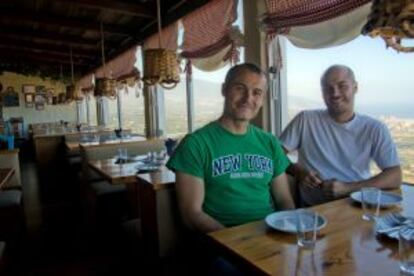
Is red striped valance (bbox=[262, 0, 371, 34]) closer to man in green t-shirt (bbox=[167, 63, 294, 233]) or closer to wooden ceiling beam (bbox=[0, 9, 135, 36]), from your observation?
man in green t-shirt (bbox=[167, 63, 294, 233])

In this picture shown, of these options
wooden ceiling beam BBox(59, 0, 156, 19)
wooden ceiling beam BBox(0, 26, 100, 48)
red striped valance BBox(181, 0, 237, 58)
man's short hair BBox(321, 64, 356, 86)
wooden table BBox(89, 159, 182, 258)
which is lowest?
wooden table BBox(89, 159, 182, 258)

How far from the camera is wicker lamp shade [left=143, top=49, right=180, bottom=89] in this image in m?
2.93

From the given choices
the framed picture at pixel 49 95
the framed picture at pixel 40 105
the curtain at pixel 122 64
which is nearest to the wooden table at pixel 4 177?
the curtain at pixel 122 64

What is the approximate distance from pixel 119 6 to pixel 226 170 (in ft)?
11.5

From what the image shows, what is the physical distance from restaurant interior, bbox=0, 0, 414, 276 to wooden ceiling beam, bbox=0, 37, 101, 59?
0.88 meters

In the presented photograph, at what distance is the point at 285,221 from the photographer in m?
1.49

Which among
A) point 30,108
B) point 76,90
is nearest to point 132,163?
point 76,90

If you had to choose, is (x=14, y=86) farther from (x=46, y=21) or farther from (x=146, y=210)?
(x=146, y=210)

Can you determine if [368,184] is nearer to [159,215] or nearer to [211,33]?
[159,215]

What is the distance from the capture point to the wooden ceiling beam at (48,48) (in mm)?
8359

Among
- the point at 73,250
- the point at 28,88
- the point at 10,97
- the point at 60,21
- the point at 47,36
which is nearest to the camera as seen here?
the point at 73,250

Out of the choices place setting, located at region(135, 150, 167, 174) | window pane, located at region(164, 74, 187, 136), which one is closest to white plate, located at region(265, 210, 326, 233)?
place setting, located at region(135, 150, 167, 174)

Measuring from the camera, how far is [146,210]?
238 cm

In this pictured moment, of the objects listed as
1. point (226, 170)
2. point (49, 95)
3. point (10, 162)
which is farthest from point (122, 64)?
point (49, 95)
